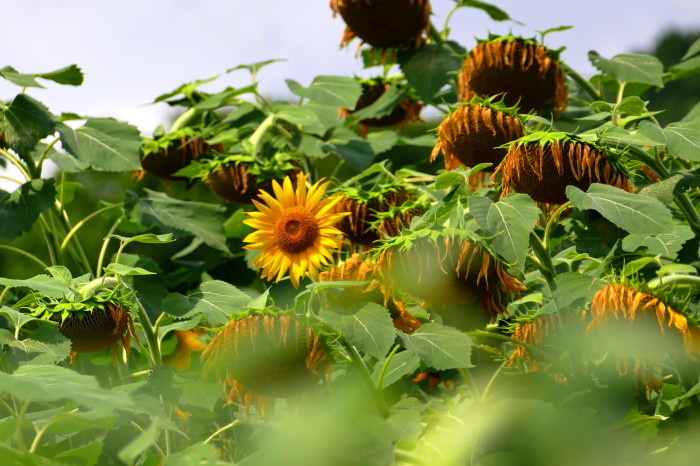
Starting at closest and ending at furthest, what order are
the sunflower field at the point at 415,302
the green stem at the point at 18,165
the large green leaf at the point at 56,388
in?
the large green leaf at the point at 56,388
the sunflower field at the point at 415,302
the green stem at the point at 18,165

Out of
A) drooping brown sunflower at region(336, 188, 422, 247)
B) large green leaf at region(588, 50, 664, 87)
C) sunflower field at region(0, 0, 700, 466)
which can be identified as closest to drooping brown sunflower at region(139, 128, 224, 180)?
sunflower field at region(0, 0, 700, 466)

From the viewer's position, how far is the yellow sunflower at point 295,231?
3.76 feet

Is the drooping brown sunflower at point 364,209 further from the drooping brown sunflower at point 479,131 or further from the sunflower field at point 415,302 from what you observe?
the drooping brown sunflower at point 479,131

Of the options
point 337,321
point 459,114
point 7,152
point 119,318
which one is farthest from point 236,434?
point 7,152

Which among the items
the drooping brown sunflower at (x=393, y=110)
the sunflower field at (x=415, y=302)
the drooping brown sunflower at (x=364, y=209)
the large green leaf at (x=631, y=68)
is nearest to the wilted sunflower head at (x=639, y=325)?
the sunflower field at (x=415, y=302)

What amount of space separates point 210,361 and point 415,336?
0.66 ft

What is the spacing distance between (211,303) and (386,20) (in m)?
0.64

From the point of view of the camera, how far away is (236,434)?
1.09 metres

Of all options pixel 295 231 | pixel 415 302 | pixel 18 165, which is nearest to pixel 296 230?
pixel 295 231

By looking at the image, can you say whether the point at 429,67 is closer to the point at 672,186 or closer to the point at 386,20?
the point at 386,20

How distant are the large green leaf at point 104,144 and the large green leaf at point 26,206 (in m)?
0.07

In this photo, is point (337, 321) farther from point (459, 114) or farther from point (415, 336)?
point (459, 114)

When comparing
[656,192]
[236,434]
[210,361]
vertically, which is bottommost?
[236,434]

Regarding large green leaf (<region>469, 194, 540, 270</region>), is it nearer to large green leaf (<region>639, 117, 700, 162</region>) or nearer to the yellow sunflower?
large green leaf (<region>639, 117, 700, 162</region>)
